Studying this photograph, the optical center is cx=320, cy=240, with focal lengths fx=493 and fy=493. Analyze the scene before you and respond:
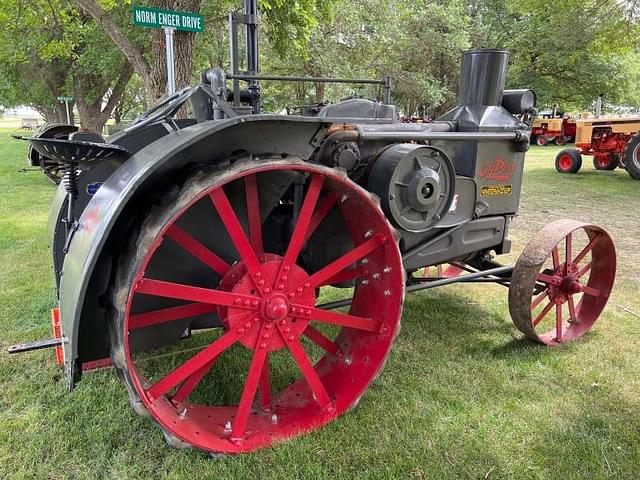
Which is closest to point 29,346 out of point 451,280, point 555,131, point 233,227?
point 233,227

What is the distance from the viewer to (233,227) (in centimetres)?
203

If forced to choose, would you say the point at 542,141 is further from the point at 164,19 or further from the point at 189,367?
the point at 189,367

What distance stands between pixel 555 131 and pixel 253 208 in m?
23.2


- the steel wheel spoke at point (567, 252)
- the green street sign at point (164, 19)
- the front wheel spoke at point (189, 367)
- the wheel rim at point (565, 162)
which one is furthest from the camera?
the wheel rim at point (565, 162)

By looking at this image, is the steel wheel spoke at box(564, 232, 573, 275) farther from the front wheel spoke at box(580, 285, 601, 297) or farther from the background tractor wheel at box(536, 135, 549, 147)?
the background tractor wheel at box(536, 135, 549, 147)

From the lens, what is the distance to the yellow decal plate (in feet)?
10.5

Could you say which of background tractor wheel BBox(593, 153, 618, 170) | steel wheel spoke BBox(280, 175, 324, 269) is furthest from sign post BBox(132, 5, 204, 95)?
background tractor wheel BBox(593, 153, 618, 170)

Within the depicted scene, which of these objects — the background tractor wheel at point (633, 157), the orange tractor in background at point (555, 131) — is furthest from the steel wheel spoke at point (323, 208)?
the orange tractor in background at point (555, 131)

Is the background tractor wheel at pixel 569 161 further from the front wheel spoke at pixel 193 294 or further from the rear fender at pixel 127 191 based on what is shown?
the front wheel spoke at pixel 193 294

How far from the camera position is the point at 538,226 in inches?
285

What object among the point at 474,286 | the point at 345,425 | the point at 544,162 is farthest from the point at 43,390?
the point at 544,162

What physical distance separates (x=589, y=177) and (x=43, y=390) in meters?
12.9

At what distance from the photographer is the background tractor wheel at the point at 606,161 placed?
13.2 metres

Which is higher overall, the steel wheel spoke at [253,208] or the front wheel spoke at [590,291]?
the steel wheel spoke at [253,208]
